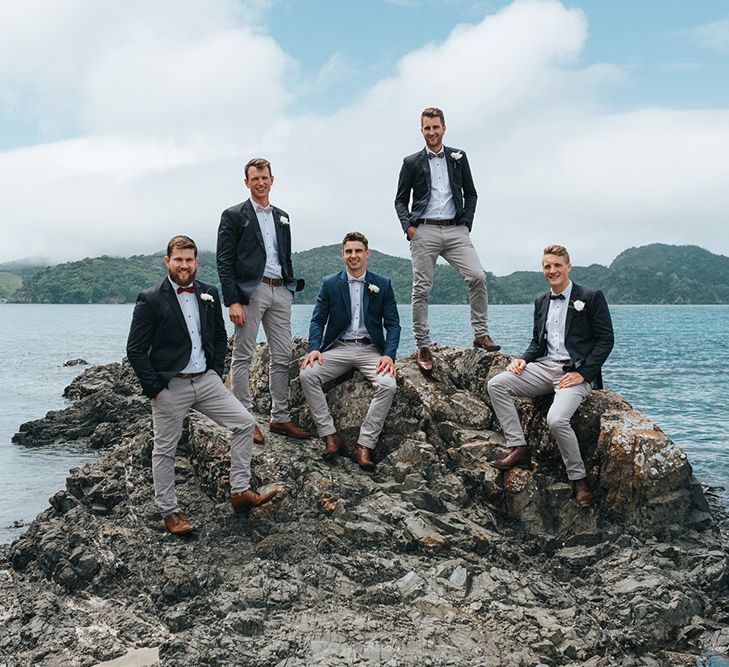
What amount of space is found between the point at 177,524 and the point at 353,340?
3.75m

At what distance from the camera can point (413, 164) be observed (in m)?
11.4

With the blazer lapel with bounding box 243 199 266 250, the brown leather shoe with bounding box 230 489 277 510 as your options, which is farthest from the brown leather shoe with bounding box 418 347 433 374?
the brown leather shoe with bounding box 230 489 277 510

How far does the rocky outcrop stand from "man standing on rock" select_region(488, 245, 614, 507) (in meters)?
0.50

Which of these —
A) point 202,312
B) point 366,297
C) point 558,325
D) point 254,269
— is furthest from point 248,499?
point 558,325

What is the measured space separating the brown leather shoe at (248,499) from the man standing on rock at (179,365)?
0.01 m

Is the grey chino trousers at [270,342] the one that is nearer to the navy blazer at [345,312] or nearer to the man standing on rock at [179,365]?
the navy blazer at [345,312]

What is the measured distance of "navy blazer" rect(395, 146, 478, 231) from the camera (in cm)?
1138

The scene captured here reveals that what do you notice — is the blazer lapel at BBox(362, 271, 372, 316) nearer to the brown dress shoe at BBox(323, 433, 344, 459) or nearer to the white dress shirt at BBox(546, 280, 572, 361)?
the brown dress shoe at BBox(323, 433, 344, 459)

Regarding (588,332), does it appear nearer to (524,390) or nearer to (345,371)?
(524,390)

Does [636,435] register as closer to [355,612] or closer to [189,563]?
[355,612]

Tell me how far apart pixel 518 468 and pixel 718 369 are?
153ft

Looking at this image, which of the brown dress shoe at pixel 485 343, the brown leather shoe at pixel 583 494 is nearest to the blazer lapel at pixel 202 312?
the brown dress shoe at pixel 485 343

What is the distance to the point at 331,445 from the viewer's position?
10.4 m

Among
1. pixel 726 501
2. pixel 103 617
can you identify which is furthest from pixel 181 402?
pixel 726 501
